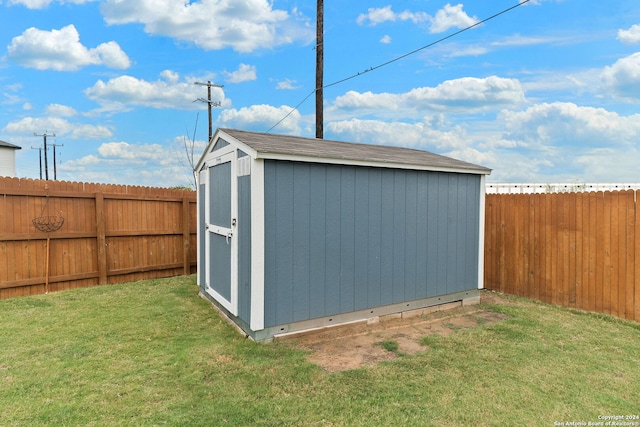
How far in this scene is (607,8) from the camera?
5277 millimetres

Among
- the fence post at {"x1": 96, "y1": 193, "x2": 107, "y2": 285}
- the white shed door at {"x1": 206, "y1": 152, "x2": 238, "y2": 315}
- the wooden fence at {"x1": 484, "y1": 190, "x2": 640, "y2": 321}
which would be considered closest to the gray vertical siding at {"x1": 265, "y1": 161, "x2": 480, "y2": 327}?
the white shed door at {"x1": 206, "y1": 152, "x2": 238, "y2": 315}

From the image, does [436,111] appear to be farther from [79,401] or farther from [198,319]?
[79,401]

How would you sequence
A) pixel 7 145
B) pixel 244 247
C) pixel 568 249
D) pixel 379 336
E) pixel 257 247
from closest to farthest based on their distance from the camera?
pixel 257 247 < pixel 244 247 < pixel 379 336 < pixel 568 249 < pixel 7 145

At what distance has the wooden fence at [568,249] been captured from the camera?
4.26 m

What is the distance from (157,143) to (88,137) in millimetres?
2683

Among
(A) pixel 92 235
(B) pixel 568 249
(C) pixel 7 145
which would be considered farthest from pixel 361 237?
(C) pixel 7 145

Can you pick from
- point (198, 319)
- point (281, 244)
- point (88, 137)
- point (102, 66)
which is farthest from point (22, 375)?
point (88, 137)

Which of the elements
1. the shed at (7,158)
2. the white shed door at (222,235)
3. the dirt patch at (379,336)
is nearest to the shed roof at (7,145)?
the shed at (7,158)

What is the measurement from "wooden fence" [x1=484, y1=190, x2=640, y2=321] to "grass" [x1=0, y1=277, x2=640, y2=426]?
52 centimetres

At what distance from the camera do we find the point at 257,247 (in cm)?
335

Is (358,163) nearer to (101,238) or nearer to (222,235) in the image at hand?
(222,235)

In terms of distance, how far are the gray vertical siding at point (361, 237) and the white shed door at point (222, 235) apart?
651 millimetres

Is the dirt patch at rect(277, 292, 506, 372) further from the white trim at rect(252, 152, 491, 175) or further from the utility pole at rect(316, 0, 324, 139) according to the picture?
the utility pole at rect(316, 0, 324, 139)

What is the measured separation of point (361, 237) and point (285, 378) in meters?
1.81
